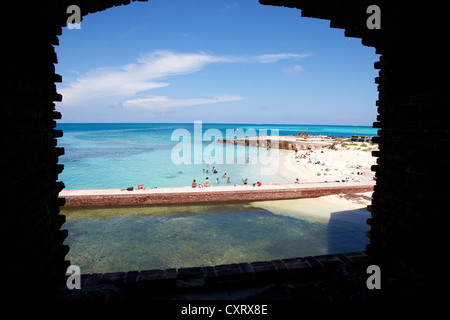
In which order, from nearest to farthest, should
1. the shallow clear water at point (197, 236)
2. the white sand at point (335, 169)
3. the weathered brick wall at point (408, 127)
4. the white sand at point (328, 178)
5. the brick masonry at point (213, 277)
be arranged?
the weathered brick wall at point (408, 127), the brick masonry at point (213, 277), the shallow clear water at point (197, 236), the white sand at point (328, 178), the white sand at point (335, 169)

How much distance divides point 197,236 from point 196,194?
4333mm

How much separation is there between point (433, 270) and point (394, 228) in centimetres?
94

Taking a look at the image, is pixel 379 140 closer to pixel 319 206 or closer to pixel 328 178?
pixel 319 206

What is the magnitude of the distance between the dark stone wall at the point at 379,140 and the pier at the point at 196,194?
→ 1144 cm

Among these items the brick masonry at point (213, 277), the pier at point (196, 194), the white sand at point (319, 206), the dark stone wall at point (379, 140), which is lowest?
the white sand at point (319, 206)

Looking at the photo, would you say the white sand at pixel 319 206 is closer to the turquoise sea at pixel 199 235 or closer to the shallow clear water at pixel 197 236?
the turquoise sea at pixel 199 235

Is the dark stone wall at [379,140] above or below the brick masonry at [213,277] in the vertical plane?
above

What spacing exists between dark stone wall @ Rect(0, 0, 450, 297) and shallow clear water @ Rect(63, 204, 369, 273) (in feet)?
19.7

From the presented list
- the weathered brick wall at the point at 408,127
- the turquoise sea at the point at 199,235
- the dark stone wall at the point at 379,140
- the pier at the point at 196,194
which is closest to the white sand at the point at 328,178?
the turquoise sea at the point at 199,235

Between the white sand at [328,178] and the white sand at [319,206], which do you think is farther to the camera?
the white sand at [328,178]

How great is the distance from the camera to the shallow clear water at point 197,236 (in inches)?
396

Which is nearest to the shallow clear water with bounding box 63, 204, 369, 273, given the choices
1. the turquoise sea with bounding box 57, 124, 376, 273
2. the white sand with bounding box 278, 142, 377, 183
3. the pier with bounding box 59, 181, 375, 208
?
the turquoise sea with bounding box 57, 124, 376, 273

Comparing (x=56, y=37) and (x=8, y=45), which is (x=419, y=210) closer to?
(x=8, y=45)

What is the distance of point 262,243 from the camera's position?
1140 centimetres
